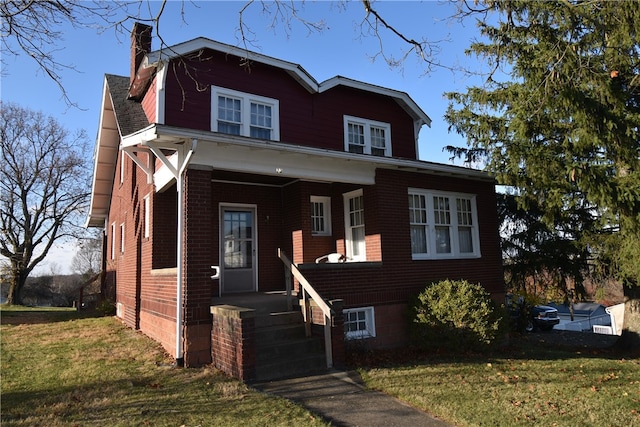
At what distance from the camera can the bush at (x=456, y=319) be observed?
874 cm

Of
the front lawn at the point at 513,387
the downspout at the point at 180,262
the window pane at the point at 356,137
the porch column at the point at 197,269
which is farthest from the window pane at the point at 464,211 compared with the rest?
the downspout at the point at 180,262

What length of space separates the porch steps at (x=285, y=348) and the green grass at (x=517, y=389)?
0.94m

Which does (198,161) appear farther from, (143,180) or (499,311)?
(499,311)

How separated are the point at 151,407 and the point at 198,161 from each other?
4.12 m

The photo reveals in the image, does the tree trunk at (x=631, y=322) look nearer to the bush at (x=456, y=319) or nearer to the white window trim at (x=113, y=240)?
the bush at (x=456, y=319)

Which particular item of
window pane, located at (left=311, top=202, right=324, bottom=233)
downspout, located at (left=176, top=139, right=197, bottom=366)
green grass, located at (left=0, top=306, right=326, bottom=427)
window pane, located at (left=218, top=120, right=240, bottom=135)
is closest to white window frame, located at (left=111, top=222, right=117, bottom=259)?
green grass, located at (left=0, top=306, right=326, bottom=427)

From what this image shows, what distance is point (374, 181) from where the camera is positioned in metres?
10.1

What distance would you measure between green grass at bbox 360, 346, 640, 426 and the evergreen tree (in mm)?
3066

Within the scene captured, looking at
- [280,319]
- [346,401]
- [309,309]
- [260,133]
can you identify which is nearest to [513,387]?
[346,401]

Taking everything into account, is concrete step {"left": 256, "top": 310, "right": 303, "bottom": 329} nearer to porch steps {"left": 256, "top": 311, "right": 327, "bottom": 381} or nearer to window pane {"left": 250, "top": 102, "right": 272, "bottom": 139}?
porch steps {"left": 256, "top": 311, "right": 327, "bottom": 381}

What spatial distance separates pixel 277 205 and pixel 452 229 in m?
4.71

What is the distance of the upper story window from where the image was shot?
13047 mm

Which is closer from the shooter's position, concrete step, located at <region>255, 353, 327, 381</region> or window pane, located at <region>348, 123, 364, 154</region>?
concrete step, located at <region>255, 353, 327, 381</region>

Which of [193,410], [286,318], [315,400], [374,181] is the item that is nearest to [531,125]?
[374,181]
